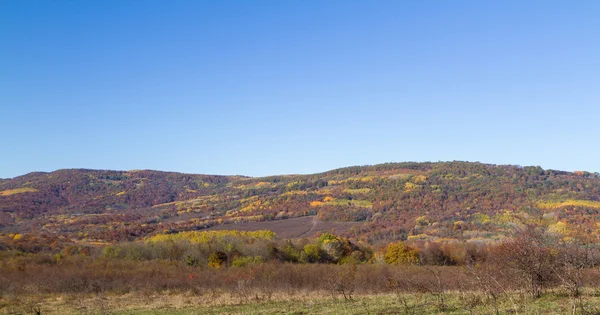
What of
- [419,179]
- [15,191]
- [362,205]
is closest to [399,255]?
[362,205]

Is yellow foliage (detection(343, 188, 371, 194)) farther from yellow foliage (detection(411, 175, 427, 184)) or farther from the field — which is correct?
the field

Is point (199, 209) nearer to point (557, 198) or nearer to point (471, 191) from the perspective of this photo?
point (471, 191)

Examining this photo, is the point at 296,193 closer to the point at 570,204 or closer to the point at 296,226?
the point at 296,226

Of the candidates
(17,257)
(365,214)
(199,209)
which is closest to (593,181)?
→ (365,214)

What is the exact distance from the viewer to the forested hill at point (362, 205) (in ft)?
371

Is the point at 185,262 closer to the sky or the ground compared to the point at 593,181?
closer to the ground

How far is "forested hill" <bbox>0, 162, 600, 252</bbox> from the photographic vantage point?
371ft

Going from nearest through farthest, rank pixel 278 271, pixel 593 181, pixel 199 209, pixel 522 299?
pixel 522 299 → pixel 278 271 → pixel 593 181 → pixel 199 209

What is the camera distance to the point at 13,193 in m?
178

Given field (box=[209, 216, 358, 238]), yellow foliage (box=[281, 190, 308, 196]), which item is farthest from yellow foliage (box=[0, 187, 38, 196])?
yellow foliage (box=[281, 190, 308, 196])

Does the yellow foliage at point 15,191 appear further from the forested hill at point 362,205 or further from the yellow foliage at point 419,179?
the yellow foliage at point 419,179

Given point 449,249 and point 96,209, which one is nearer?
point 449,249

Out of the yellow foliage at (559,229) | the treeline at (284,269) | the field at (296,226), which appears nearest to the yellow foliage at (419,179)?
the field at (296,226)

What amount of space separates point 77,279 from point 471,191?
121 m
